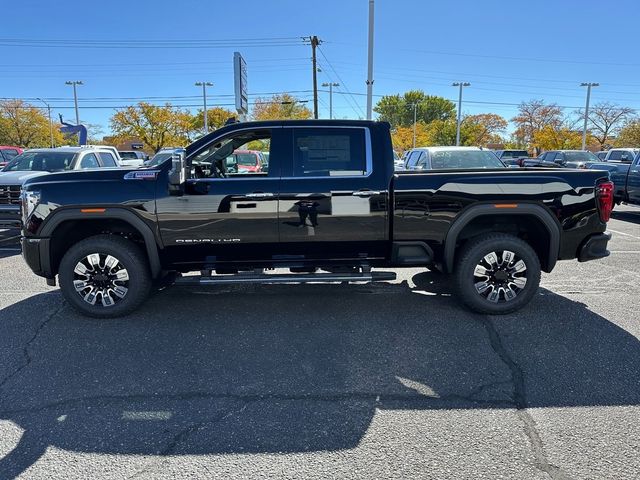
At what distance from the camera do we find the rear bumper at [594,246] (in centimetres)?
458

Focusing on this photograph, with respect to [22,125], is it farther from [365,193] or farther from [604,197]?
[604,197]

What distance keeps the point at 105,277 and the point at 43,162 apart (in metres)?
6.91

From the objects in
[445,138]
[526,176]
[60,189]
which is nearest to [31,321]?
[60,189]

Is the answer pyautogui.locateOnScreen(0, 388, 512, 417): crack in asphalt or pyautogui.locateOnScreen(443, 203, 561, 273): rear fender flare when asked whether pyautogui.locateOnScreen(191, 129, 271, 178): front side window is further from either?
pyautogui.locateOnScreen(0, 388, 512, 417): crack in asphalt

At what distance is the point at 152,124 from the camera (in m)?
52.2

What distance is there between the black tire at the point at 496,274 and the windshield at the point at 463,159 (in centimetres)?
502

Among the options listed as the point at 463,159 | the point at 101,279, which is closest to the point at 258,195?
the point at 101,279

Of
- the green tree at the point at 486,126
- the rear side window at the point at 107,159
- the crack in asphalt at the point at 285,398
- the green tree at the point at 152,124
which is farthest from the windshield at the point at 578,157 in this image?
the green tree at the point at 486,126

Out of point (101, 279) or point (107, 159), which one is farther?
point (107, 159)

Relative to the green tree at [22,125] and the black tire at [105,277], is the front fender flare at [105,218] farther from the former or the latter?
the green tree at [22,125]

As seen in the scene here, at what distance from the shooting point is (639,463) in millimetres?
2465

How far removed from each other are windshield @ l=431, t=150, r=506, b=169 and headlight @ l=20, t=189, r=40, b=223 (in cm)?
719

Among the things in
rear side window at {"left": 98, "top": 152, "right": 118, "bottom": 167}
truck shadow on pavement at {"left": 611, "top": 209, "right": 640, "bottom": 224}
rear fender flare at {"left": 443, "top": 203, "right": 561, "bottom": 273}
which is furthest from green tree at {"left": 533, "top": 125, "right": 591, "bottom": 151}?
rear fender flare at {"left": 443, "top": 203, "right": 561, "bottom": 273}

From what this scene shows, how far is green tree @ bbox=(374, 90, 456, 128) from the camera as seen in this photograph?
90000 mm
